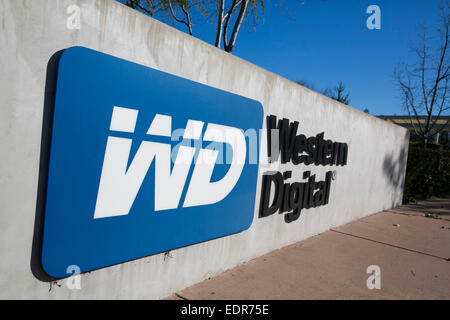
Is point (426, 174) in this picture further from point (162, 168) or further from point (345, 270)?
point (162, 168)

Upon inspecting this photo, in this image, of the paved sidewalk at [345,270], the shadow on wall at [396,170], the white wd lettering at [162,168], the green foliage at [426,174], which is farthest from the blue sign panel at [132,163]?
the green foliage at [426,174]

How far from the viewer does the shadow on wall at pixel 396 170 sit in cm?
830

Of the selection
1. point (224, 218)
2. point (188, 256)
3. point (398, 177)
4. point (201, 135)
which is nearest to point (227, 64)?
point (201, 135)

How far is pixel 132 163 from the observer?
96.7 inches

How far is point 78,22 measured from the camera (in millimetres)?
2121

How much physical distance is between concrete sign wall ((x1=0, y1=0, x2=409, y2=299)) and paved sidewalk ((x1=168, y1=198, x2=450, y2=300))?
0.22 m

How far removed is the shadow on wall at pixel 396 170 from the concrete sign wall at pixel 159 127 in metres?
3.47

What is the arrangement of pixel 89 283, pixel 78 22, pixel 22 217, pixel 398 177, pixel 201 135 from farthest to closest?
1. pixel 398 177
2. pixel 201 135
3. pixel 89 283
4. pixel 78 22
5. pixel 22 217

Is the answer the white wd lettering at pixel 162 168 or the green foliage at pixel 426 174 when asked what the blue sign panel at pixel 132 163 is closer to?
the white wd lettering at pixel 162 168

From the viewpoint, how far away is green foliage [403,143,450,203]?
10570 mm

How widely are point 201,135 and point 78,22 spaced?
136 cm

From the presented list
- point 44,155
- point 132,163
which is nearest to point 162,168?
point 132,163

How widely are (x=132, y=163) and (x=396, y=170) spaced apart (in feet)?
28.4
